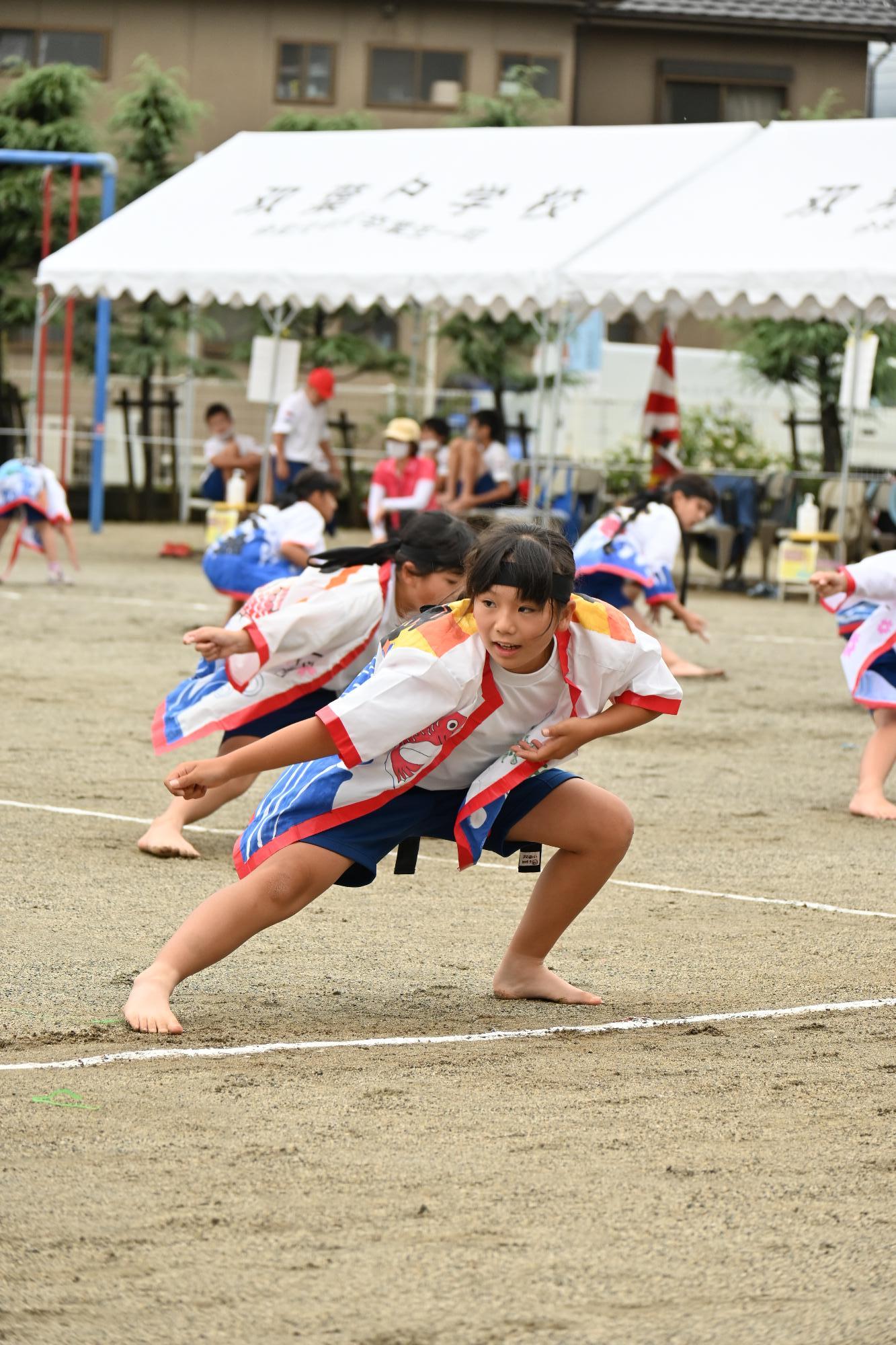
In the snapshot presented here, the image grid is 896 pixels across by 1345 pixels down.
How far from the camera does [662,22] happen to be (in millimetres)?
25812

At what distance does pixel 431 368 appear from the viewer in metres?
23.8

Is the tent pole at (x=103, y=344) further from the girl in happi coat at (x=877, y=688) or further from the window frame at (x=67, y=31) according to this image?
the girl in happi coat at (x=877, y=688)

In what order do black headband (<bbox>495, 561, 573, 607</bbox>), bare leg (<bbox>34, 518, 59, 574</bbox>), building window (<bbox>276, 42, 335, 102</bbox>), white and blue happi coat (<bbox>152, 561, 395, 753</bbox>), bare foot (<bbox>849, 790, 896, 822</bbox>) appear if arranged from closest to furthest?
black headband (<bbox>495, 561, 573, 607</bbox>) → white and blue happi coat (<bbox>152, 561, 395, 753</bbox>) → bare foot (<bbox>849, 790, 896, 822</bbox>) → bare leg (<bbox>34, 518, 59, 574</bbox>) → building window (<bbox>276, 42, 335, 102</bbox>)

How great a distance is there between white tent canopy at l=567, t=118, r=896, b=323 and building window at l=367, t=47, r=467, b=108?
1268cm

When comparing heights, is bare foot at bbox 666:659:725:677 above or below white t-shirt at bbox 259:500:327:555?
below

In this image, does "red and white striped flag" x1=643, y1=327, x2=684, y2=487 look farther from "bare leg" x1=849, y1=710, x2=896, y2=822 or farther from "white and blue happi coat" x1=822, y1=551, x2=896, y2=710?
"bare leg" x1=849, y1=710, x2=896, y2=822

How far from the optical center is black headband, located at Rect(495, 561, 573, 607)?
3.33m

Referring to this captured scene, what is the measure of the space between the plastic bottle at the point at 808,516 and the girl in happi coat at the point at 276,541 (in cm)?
675

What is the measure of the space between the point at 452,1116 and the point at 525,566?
0.96 metres

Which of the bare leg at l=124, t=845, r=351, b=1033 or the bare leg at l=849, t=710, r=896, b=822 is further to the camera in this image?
the bare leg at l=849, t=710, r=896, b=822

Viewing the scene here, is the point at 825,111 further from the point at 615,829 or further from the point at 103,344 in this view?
the point at 615,829

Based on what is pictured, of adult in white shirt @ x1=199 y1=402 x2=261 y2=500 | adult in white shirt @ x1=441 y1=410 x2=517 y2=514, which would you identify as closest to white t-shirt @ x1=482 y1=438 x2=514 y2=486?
adult in white shirt @ x1=441 y1=410 x2=517 y2=514

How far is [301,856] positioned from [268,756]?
221mm

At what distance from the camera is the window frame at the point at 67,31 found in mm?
24266
